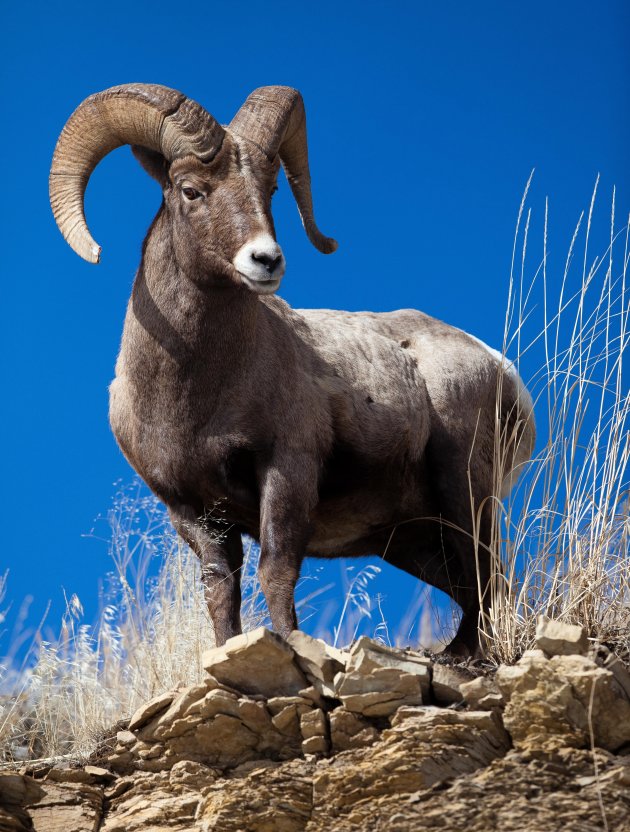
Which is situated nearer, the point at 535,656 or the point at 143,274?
the point at 535,656

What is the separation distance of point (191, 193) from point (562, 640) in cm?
296

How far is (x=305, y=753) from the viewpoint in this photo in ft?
14.9

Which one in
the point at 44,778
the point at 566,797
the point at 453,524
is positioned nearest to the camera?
the point at 566,797

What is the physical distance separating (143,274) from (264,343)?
770mm

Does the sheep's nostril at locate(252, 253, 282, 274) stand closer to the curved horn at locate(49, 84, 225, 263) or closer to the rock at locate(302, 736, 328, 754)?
the curved horn at locate(49, 84, 225, 263)

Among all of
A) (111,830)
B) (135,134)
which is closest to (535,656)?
(111,830)

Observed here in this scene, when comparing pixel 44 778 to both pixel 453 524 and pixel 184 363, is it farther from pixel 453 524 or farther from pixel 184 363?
pixel 453 524

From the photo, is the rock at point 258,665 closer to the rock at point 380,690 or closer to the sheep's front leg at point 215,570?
the rock at point 380,690

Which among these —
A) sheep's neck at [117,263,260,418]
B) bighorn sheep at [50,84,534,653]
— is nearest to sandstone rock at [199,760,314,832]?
bighorn sheep at [50,84,534,653]

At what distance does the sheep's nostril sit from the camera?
5.51 metres

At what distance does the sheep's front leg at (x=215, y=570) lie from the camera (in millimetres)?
6094

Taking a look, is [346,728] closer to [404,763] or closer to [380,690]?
[380,690]

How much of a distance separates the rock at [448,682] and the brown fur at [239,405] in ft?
3.50

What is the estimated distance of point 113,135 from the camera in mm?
6297
